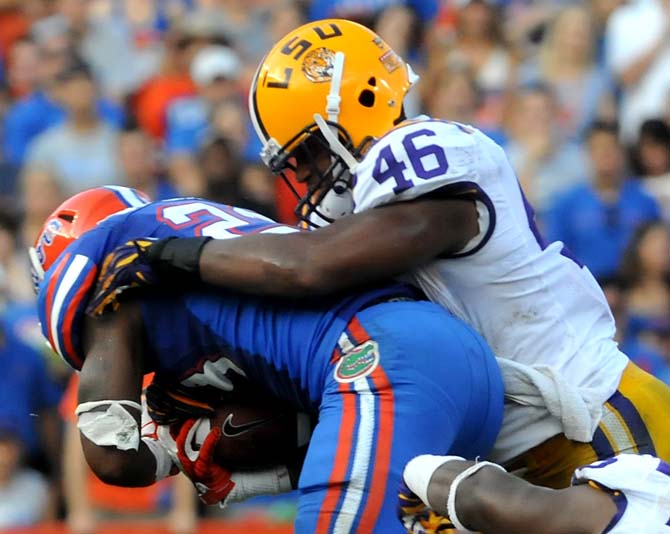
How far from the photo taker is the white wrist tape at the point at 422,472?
11.4 ft

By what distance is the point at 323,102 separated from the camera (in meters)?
4.26

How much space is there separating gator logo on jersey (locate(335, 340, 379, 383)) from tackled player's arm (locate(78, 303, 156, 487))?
62 centimetres

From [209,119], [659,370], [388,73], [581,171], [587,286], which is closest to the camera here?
[587,286]

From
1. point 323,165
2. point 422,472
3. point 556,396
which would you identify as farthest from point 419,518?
point 323,165

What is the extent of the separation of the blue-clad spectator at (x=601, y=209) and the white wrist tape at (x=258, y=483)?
3.17 m

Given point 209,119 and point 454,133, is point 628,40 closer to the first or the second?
point 209,119

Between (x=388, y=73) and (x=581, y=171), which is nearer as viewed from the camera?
(x=388, y=73)

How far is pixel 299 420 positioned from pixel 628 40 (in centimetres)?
431

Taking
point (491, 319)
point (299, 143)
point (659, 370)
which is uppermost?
point (299, 143)

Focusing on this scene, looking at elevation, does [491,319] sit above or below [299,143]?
below

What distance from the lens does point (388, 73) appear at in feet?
14.5

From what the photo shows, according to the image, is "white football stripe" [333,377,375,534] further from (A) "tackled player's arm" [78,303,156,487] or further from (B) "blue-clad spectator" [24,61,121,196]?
(B) "blue-clad spectator" [24,61,121,196]

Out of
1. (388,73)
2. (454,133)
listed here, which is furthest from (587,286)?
(388,73)

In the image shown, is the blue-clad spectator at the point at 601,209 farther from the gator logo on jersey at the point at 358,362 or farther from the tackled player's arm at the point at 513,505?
the tackled player's arm at the point at 513,505
